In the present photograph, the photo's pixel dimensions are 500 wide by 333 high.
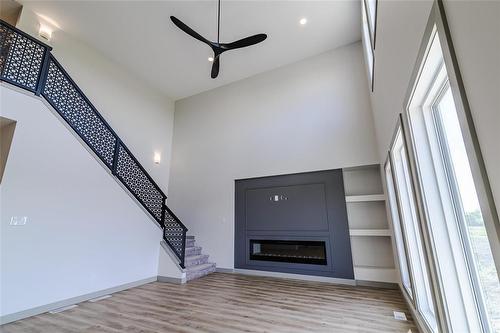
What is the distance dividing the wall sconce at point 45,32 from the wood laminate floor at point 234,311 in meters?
5.19

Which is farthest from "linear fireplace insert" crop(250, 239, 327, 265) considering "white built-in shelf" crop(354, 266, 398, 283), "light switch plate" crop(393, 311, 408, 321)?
"light switch plate" crop(393, 311, 408, 321)

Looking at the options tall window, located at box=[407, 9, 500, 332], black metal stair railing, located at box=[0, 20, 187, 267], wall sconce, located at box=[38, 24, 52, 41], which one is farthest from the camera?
wall sconce, located at box=[38, 24, 52, 41]

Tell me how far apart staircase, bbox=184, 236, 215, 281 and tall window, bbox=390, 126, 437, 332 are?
4188 millimetres

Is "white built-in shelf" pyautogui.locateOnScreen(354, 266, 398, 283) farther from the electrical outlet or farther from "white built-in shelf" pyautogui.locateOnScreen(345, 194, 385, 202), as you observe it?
the electrical outlet

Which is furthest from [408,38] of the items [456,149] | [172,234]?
[172,234]

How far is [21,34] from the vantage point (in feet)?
11.4

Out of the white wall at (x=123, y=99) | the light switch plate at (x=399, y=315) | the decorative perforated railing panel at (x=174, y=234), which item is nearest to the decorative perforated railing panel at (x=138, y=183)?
the decorative perforated railing panel at (x=174, y=234)

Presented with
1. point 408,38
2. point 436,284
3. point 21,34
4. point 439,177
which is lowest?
point 436,284

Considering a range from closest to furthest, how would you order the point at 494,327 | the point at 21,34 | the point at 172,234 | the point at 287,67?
the point at 494,327 < the point at 21,34 < the point at 172,234 < the point at 287,67

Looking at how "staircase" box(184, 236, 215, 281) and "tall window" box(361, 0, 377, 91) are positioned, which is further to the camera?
"staircase" box(184, 236, 215, 281)

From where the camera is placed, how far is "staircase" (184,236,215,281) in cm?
517

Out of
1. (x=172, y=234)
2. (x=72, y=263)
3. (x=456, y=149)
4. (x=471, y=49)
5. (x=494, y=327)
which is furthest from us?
(x=172, y=234)

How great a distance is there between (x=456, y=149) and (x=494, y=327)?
3.69 feet

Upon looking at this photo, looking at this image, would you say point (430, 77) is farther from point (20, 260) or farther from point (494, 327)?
point (20, 260)
